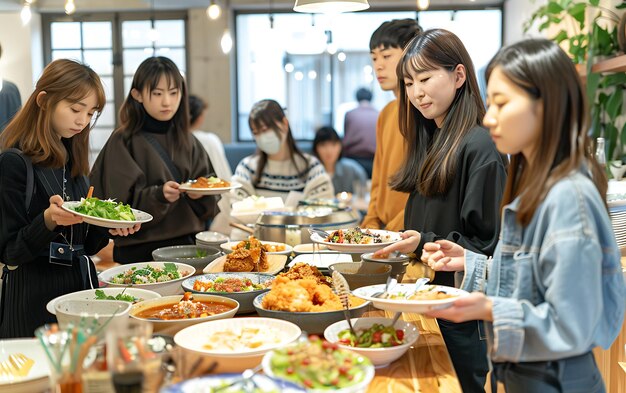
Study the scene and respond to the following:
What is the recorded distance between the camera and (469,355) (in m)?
2.41

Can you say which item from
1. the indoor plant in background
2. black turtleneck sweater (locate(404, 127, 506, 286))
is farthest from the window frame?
black turtleneck sweater (locate(404, 127, 506, 286))

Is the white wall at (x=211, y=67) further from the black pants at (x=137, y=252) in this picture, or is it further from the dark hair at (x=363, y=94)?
the black pants at (x=137, y=252)

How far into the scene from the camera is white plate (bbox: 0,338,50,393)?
162 cm

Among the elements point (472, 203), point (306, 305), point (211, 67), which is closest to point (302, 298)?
point (306, 305)

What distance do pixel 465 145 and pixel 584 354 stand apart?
970 mm

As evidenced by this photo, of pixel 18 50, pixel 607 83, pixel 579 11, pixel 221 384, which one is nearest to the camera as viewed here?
pixel 221 384

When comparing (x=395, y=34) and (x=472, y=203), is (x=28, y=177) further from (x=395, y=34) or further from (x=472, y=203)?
(x=395, y=34)

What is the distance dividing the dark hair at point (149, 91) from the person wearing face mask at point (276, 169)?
145 cm

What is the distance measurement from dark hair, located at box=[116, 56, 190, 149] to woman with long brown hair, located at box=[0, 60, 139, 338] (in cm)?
83

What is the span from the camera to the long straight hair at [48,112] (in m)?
2.68

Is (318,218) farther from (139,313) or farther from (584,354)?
(584,354)

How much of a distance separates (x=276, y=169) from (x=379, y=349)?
361 centimetres

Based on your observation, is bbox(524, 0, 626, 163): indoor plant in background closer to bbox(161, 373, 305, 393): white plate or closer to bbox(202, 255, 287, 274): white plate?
bbox(202, 255, 287, 274): white plate

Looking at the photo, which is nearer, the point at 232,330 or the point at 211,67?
the point at 232,330
